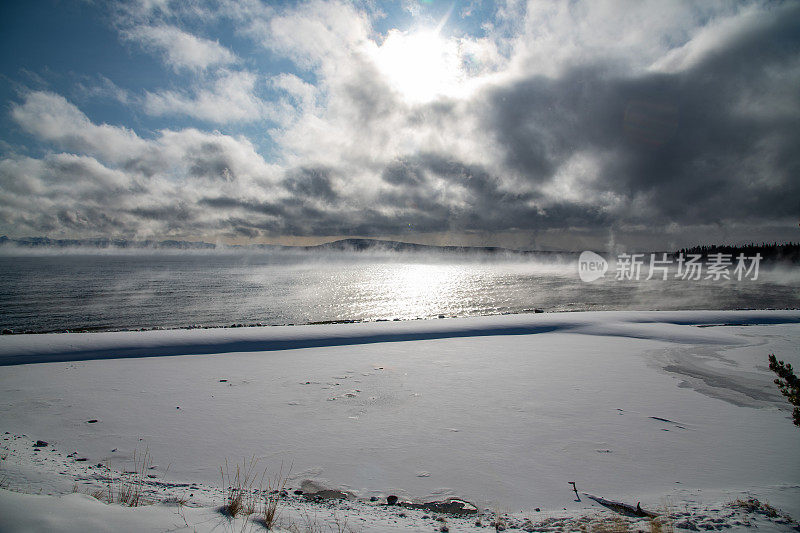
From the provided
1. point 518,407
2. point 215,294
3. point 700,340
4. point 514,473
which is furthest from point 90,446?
point 215,294

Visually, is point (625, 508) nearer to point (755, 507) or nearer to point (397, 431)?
point (755, 507)

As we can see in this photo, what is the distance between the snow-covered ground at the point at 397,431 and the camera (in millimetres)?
4004

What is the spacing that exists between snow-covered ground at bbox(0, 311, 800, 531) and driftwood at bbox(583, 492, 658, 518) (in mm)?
169

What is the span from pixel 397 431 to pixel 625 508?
335cm

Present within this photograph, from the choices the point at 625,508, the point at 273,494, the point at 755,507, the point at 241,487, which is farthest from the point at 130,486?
the point at 755,507

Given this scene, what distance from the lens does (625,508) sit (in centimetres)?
410

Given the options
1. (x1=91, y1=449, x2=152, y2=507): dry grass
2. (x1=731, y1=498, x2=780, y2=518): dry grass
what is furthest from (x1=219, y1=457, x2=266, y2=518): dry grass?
(x1=731, y1=498, x2=780, y2=518): dry grass

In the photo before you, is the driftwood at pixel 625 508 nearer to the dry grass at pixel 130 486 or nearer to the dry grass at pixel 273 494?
the dry grass at pixel 273 494

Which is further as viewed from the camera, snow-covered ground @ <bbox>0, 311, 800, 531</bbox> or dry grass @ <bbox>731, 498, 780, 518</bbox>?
snow-covered ground @ <bbox>0, 311, 800, 531</bbox>

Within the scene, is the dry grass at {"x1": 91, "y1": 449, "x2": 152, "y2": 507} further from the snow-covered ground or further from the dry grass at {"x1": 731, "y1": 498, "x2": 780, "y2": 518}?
the dry grass at {"x1": 731, "y1": 498, "x2": 780, "y2": 518}

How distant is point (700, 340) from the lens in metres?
14.2

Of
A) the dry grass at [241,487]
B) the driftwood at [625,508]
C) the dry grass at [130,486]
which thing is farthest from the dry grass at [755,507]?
the dry grass at [130,486]

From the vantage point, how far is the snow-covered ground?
4004 mm

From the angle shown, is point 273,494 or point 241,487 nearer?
point 273,494
